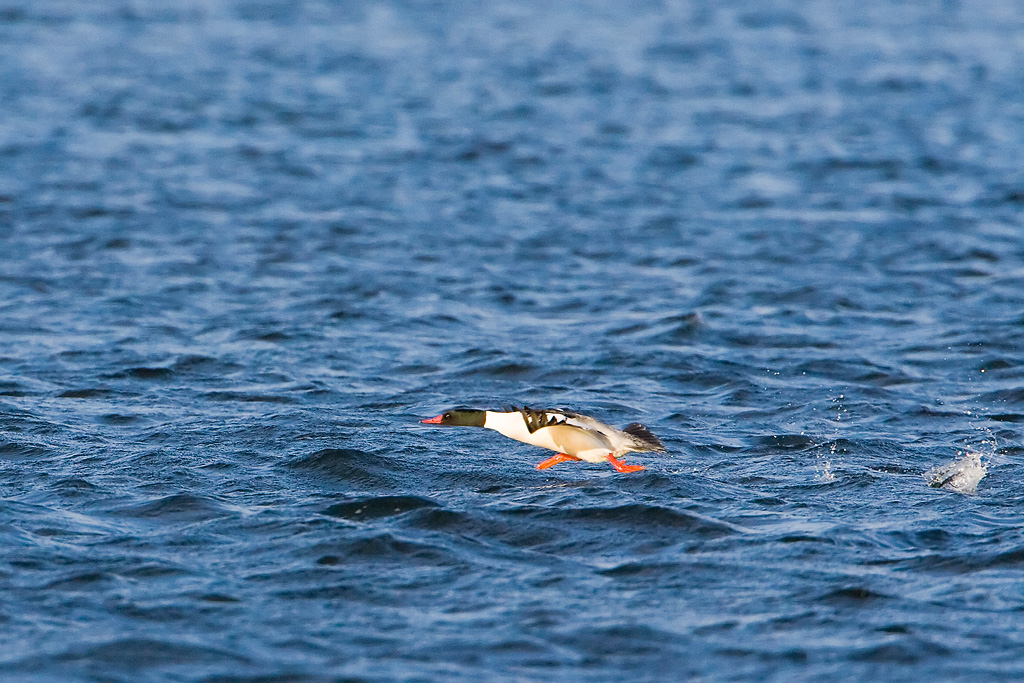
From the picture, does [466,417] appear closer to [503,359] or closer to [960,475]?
[503,359]

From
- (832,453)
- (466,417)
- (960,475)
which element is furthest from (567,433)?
(960,475)

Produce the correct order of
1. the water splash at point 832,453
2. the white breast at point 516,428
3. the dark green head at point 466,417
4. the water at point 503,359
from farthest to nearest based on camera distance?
the water splash at point 832,453 < the dark green head at point 466,417 < the white breast at point 516,428 < the water at point 503,359

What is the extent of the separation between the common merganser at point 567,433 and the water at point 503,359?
31 cm

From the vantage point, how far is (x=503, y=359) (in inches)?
519

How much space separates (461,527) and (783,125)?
16099mm

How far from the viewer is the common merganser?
9.63 meters

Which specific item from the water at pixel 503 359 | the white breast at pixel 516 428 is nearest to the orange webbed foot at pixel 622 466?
the water at pixel 503 359

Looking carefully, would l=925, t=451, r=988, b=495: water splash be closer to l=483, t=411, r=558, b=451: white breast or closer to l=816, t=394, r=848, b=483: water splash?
l=816, t=394, r=848, b=483: water splash

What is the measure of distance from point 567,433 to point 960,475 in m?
3.04

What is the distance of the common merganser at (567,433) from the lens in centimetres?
963

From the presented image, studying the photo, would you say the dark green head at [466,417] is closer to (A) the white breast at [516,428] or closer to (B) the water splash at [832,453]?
(A) the white breast at [516,428]

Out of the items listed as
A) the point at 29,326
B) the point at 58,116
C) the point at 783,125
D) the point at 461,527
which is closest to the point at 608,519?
the point at 461,527

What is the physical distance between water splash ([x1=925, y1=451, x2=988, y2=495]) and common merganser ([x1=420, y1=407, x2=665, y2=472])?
2.13 metres

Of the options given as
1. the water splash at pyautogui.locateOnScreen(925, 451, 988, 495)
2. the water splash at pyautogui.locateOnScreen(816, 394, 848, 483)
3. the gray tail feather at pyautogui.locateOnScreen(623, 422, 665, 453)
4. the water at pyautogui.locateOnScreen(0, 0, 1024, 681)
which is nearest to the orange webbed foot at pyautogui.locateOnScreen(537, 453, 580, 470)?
the water at pyautogui.locateOnScreen(0, 0, 1024, 681)
